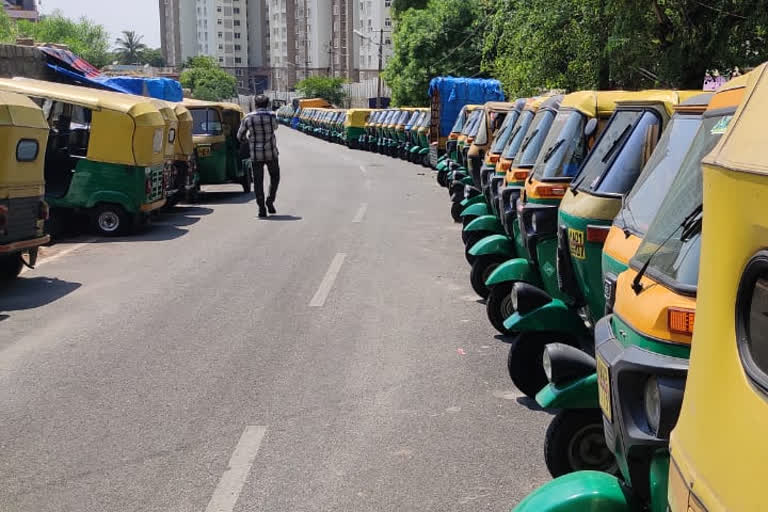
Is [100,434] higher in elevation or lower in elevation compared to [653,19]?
lower

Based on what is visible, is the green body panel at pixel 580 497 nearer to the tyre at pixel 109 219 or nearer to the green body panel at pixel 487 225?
the green body panel at pixel 487 225

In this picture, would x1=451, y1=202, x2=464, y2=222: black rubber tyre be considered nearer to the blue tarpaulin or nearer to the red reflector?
the red reflector

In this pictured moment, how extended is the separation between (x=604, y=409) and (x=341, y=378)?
11.5ft

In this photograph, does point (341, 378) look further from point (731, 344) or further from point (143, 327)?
point (731, 344)

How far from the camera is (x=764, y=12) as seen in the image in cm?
1318

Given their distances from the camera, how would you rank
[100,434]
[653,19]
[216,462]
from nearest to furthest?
[216,462]
[100,434]
[653,19]

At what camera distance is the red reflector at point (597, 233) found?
19.9 ft

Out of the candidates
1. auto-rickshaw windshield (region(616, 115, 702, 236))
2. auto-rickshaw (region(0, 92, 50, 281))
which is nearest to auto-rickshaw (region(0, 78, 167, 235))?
auto-rickshaw (region(0, 92, 50, 281))

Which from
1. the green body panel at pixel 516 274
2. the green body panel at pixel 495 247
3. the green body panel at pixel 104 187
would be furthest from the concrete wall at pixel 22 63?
the green body panel at pixel 516 274

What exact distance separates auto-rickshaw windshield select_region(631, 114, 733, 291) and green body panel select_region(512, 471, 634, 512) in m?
0.79

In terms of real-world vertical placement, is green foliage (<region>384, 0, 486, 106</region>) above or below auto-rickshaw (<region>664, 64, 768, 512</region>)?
above

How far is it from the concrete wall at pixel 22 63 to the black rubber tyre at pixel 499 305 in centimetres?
1998

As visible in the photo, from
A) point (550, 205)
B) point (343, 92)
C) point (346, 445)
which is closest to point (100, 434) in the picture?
point (346, 445)

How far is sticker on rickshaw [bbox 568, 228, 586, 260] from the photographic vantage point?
6242mm
